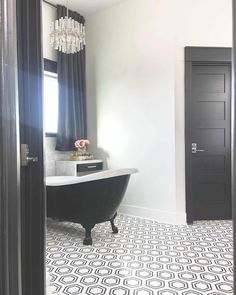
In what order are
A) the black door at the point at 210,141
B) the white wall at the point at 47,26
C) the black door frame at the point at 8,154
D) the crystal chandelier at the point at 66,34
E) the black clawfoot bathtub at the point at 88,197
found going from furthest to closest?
1. the white wall at the point at 47,26
2. the black door at the point at 210,141
3. the crystal chandelier at the point at 66,34
4. the black clawfoot bathtub at the point at 88,197
5. the black door frame at the point at 8,154

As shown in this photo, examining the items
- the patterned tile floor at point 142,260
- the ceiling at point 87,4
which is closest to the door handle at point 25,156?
the patterned tile floor at point 142,260

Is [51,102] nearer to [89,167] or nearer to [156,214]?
[89,167]

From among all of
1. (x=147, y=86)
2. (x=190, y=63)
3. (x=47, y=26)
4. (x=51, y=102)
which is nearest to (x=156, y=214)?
(x=147, y=86)

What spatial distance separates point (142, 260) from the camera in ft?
8.45

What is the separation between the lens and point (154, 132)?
13.1 feet

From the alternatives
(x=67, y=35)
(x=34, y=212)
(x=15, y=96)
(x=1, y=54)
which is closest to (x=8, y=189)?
(x=15, y=96)

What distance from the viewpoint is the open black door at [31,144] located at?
4.33ft

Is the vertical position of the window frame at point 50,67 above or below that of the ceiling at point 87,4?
below

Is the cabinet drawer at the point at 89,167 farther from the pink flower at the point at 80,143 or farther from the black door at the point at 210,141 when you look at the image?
the black door at the point at 210,141

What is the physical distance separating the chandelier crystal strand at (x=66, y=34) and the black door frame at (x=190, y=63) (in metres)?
1.43

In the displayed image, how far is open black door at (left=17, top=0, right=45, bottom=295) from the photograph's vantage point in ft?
4.33

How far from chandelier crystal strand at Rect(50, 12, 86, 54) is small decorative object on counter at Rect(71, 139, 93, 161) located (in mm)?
1467

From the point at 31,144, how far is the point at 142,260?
1.71 metres

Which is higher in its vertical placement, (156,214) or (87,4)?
(87,4)
